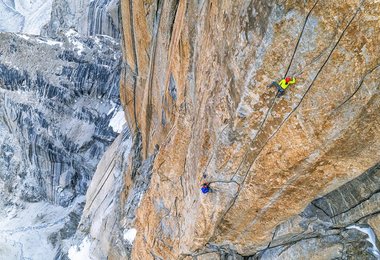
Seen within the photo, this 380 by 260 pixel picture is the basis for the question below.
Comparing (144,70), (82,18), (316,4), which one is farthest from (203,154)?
(82,18)

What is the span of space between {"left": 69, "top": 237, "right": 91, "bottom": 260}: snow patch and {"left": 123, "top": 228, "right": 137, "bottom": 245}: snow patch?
14.4 feet

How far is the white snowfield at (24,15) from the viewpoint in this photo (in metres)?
43.7

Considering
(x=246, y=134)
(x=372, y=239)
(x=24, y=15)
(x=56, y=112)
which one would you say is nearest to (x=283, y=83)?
(x=246, y=134)

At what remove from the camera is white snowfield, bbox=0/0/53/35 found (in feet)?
143

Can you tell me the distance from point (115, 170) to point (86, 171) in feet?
32.2

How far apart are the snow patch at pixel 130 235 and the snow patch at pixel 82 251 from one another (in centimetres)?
439

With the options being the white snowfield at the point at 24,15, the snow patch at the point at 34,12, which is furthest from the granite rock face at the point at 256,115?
the white snowfield at the point at 24,15

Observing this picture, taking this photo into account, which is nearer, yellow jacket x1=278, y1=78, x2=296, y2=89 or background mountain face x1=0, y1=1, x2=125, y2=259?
yellow jacket x1=278, y1=78, x2=296, y2=89

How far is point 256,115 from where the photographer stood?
6180mm

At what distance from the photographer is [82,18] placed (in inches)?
1277

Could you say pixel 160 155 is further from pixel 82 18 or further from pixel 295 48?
pixel 82 18

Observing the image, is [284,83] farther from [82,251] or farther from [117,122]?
[117,122]

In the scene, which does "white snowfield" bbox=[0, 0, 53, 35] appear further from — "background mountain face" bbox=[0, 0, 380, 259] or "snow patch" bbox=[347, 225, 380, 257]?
"snow patch" bbox=[347, 225, 380, 257]

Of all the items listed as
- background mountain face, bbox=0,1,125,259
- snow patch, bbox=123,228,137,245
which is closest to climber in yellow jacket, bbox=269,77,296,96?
snow patch, bbox=123,228,137,245
